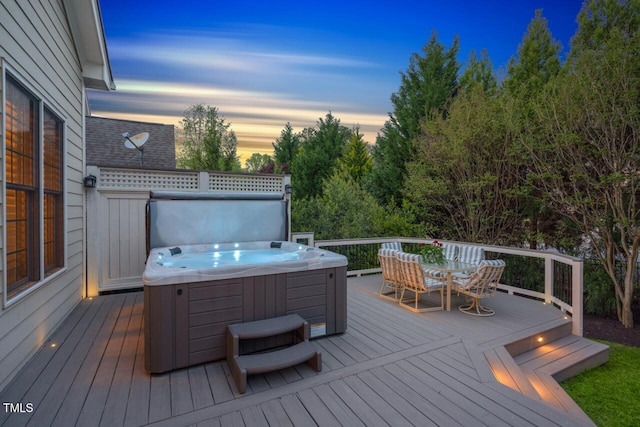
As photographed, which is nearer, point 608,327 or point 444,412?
point 444,412

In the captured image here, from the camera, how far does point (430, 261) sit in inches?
190

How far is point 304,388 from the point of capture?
2428 mm

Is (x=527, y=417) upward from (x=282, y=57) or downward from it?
downward

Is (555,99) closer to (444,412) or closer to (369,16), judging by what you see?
(369,16)

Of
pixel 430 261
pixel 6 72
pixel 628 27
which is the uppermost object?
pixel 628 27

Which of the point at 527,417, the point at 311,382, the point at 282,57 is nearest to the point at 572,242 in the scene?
the point at 527,417

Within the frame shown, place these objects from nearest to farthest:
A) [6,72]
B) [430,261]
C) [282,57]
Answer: [6,72]
[430,261]
[282,57]

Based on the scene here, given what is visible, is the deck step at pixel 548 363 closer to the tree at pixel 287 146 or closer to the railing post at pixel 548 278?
the railing post at pixel 548 278

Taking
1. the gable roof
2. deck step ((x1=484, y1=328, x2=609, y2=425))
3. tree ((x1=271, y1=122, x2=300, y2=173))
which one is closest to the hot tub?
deck step ((x1=484, y1=328, x2=609, y2=425))

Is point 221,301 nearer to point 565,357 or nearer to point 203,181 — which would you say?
point 203,181

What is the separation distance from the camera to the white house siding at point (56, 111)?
2.56 meters

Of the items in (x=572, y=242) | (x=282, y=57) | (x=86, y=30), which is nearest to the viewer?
(x=86, y=30)

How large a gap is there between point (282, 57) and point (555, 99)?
618 centimetres

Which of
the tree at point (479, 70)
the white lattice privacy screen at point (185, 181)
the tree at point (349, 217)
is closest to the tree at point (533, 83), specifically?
the tree at point (479, 70)
